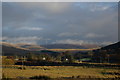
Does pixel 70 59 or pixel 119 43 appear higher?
pixel 119 43

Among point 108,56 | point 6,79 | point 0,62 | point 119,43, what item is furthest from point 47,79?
point 119,43

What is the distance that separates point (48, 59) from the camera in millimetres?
80750

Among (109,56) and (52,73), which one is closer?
(52,73)

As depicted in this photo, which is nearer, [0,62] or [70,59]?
[0,62]

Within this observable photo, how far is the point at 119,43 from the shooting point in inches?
4419

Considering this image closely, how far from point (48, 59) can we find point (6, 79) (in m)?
63.7

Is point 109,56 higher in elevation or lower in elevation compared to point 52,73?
higher

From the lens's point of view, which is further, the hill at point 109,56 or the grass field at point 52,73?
the hill at point 109,56

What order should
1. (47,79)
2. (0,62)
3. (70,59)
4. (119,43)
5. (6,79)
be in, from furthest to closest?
1. (119,43)
2. (70,59)
3. (0,62)
4. (47,79)
5. (6,79)

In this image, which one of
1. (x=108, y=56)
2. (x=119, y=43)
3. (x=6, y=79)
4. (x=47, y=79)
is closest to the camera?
(x=6, y=79)

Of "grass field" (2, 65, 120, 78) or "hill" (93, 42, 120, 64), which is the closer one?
"grass field" (2, 65, 120, 78)

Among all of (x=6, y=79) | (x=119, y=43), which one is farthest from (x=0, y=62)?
(x=119, y=43)

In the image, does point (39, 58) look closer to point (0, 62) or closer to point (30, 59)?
point (30, 59)

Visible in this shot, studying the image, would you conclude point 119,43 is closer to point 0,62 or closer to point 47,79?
point 0,62
